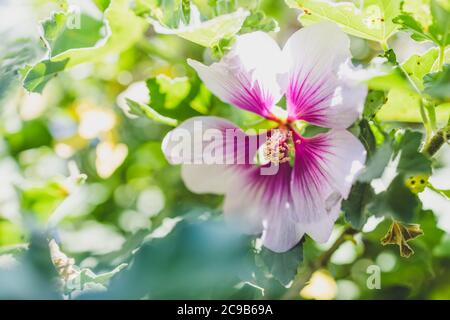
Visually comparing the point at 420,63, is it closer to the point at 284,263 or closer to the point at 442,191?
the point at 442,191

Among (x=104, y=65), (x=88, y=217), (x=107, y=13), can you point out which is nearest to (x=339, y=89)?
(x=107, y=13)

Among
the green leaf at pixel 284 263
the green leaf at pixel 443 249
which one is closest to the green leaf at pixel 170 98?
the green leaf at pixel 284 263

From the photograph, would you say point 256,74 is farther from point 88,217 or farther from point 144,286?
point 88,217

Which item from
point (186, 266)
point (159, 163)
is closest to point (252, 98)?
point (186, 266)

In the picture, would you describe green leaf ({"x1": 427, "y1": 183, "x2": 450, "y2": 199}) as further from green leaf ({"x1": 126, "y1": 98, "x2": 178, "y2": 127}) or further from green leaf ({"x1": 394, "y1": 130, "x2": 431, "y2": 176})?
green leaf ({"x1": 126, "y1": 98, "x2": 178, "y2": 127})

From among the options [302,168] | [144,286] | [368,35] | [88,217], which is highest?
[368,35]

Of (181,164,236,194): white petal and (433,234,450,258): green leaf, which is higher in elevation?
(181,164,236,194): white petal

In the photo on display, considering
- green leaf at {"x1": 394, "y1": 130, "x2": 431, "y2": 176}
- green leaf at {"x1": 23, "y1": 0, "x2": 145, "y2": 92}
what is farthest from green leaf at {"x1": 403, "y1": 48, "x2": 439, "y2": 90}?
green leaf at {"x1": 23, "y1": 0, "x2": 145, "y2": 92}
